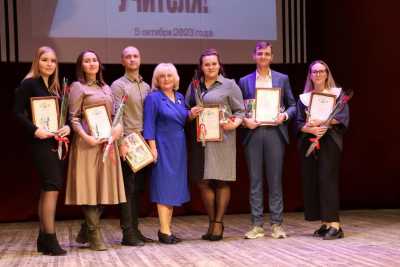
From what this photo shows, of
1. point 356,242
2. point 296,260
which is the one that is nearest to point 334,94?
point 356,242

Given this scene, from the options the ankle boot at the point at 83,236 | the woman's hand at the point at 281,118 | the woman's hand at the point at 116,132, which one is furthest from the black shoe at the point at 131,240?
the woman's hand at the point at 281,118

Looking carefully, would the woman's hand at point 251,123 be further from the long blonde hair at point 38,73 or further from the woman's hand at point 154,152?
the long blonde hair at point 38,73

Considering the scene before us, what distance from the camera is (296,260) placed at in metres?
3.63

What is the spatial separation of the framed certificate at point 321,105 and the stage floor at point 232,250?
90 cm

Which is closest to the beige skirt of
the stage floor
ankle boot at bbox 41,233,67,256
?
ankle boot at bbox 41,233,67,256

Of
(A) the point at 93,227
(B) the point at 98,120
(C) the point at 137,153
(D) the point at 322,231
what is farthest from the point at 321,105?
(A) the point at 93,227

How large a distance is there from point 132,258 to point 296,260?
1.00 meters

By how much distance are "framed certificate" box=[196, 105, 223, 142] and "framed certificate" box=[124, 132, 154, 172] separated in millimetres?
417

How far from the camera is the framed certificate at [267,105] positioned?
4.53 m

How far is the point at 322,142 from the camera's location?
15.0 feet

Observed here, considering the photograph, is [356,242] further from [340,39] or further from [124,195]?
[340,39]

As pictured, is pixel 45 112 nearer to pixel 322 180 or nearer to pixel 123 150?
pixel 123 150

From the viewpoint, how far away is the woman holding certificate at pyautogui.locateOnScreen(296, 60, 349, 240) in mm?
4496

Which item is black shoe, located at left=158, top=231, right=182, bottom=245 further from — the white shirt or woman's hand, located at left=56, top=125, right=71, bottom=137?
the white shirt
